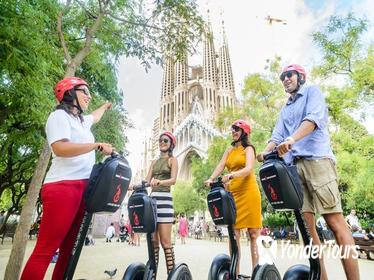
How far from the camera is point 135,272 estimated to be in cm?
296

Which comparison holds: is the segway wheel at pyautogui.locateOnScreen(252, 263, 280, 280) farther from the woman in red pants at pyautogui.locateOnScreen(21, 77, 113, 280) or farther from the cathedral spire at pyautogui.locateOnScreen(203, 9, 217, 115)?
the cathedral spire at pyautogui.locateOnScreen(203, 9, 217, 115)

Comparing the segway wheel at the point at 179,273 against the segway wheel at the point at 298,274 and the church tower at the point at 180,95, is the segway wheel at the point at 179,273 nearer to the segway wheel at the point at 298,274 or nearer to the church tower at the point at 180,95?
the segway wheel at the point at 298,274

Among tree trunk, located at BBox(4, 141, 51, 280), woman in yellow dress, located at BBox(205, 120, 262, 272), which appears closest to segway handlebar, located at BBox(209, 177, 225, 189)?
woman in yellow dress, located at BBox(205, 120, 262, 272)

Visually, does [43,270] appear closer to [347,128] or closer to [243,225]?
[243,225]

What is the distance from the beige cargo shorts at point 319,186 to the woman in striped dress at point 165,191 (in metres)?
1.52

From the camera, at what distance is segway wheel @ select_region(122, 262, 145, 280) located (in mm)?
2887

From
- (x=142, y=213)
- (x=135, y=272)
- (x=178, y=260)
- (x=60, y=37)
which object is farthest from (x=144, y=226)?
(x=178, y=260)

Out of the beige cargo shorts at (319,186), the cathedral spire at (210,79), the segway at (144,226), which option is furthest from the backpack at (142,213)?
the cathedral spire at (210,79)

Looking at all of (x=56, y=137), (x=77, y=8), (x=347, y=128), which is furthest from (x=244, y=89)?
(x=56, y=137)

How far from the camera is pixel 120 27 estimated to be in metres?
7.03

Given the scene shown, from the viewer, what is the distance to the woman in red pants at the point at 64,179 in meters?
2.31

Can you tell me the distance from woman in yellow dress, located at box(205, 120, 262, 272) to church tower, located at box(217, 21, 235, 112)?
254 ft

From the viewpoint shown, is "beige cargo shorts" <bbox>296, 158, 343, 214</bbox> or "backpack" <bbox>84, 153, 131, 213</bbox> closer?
"backpack" <bbox>84, 153, 131, 213</bbox>

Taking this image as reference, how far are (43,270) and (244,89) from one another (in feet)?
62.5
